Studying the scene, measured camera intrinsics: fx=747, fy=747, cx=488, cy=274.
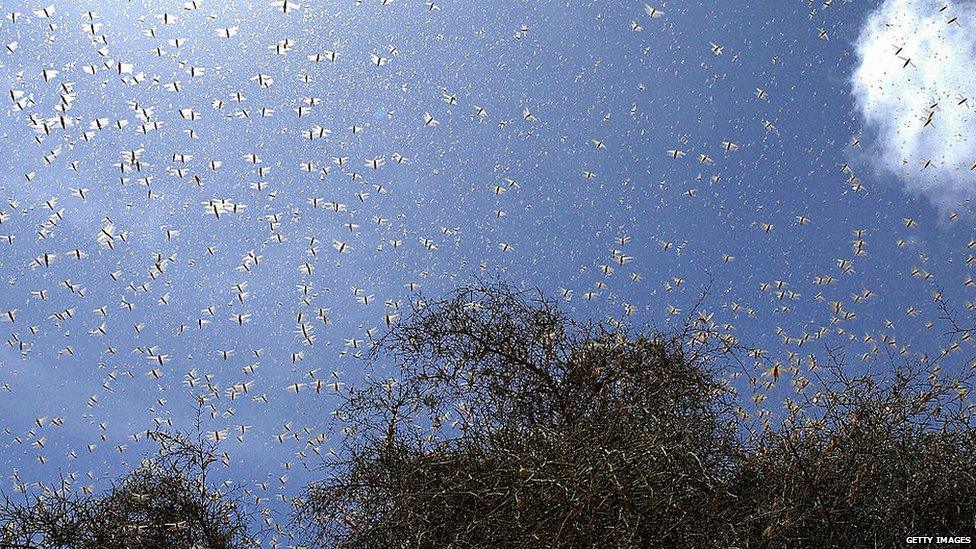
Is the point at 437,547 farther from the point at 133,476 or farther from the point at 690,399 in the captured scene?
the point at 133,476

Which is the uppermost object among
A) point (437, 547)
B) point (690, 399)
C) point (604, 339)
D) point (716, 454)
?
point (604, 339)

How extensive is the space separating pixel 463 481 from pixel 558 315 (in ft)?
12.0

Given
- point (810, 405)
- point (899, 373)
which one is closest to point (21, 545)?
point (810, 405)

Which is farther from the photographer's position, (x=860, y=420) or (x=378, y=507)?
(x=378, y=507)

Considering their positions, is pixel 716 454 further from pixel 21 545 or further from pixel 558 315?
pixel 21 545

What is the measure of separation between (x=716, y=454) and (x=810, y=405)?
84 centimetres

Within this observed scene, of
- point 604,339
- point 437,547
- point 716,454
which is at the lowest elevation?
point 437,547

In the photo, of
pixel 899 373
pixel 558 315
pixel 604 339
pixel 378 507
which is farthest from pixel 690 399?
pixel 378 507

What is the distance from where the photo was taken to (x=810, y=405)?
579 centimetres

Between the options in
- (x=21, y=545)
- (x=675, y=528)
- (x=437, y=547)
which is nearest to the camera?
(x=675, y=528)

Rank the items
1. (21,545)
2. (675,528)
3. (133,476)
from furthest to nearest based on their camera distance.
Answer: (133,476) → (21,545) → (675,528)

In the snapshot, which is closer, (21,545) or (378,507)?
(378,507)

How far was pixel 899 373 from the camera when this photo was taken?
5.54 m

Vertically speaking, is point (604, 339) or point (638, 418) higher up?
point (604, 339)
